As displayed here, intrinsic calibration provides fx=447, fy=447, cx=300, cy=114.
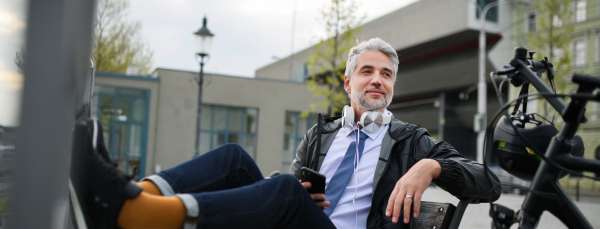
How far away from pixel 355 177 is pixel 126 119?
1809cm

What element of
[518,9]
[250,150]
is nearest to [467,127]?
[518,9]

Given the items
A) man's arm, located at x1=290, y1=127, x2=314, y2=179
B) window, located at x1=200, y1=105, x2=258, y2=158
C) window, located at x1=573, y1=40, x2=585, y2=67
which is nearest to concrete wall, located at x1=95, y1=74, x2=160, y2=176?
window, located at x1=200, y1=105, x2=258, y2=158

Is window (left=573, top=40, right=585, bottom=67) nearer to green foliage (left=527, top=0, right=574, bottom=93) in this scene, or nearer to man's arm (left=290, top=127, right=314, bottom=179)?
green foliage (left=527, top=0, right=574, bottom=93)

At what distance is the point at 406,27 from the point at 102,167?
3155cm

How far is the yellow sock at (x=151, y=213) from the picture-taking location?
1.28 meters

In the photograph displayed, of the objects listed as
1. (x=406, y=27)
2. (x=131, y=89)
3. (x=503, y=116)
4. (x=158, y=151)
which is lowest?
(x=158, y=151)

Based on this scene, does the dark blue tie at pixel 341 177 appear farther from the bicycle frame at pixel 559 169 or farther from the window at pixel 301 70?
the window at pixel 301 70

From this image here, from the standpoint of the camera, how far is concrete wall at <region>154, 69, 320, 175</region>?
19.9m

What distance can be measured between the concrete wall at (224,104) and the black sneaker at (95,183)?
18.4m

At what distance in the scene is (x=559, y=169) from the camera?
1384mm

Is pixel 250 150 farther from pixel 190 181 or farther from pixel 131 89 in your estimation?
pixel 190 181

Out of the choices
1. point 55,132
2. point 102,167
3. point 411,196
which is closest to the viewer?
point 55,132

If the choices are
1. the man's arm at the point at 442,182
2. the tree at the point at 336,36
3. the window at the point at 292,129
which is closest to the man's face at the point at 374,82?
Answer: the man's arm at the point at 442,182

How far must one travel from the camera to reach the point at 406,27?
31.1 meters
